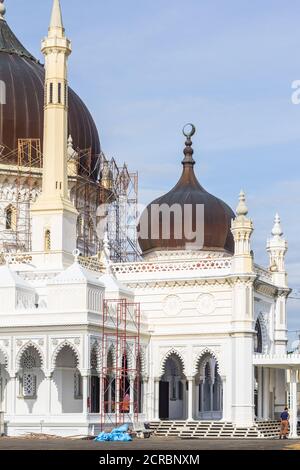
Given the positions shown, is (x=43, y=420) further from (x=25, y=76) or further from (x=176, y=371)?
(x=25, y=76)

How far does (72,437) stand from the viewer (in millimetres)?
44156

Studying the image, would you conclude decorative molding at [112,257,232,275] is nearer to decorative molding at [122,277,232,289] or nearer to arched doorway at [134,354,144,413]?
decorative molding at [122,277,232,289]

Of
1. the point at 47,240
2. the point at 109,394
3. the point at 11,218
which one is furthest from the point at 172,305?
the point at 11,218

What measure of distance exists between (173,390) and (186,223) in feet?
24.8

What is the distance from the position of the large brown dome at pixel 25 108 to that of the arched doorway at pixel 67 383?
15465 millimetres

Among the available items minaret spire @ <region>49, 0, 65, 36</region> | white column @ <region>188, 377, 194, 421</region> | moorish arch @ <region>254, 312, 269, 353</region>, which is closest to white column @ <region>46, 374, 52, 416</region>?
white column @ <region>188, 377, 194, 421</region>

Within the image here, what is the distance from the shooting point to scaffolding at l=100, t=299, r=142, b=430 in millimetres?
46656

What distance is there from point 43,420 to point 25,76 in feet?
73.4

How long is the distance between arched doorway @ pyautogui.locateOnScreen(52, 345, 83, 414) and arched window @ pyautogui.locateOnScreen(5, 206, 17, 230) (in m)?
13.7

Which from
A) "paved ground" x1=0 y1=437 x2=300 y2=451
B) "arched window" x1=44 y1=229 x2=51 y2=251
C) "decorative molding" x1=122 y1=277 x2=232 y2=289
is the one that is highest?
"arched window" x1=44 y1=229 x2=51 y2=251

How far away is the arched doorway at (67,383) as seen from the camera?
46219mm

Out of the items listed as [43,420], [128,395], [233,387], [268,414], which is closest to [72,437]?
[43,420]

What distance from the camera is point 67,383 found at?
154 feet

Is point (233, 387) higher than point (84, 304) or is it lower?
lower
